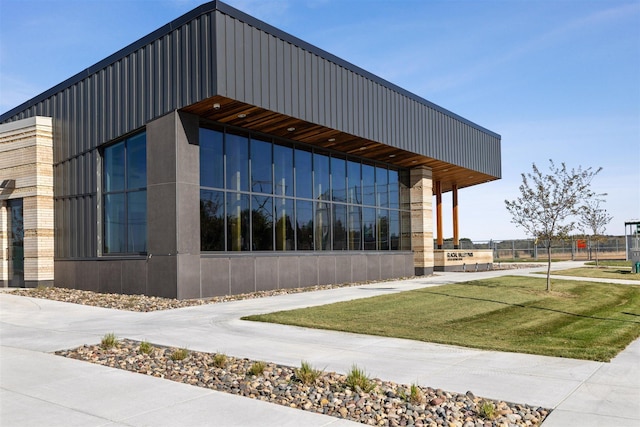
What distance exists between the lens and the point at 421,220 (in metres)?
27.4

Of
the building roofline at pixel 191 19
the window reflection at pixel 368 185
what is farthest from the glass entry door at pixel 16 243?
the window reflection at pixel 368 185

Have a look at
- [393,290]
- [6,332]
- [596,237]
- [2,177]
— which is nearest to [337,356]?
[6,332]

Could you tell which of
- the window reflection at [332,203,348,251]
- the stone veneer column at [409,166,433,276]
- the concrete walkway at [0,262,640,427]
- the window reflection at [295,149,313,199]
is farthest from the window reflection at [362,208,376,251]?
the concrete walkway at [0,262,640,427]

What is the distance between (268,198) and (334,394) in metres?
13.5

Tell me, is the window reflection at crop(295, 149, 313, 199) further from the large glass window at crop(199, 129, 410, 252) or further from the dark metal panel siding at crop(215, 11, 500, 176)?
the dark metal panel siding at crop(215, 11, 500, 176)

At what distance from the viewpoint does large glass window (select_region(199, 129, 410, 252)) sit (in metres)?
17.3

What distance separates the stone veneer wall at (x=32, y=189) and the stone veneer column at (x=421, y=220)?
55.0ft

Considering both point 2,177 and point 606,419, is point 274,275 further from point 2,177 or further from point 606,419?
point 606,419

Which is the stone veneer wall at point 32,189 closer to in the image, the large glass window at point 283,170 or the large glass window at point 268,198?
the large glass window at point 268,198

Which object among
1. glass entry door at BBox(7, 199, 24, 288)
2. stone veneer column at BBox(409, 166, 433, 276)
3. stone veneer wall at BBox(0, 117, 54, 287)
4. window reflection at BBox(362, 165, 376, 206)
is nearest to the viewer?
stone veneer wall at BBox(0, 117, 54, 287)

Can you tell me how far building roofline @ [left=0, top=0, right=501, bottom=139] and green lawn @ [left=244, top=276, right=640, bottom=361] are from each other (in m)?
8.58

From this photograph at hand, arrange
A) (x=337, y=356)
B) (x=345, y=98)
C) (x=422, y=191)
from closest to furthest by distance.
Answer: (x=337, y=356)
(x=345, y=98)
(x=422, y=191)

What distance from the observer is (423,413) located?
540cm

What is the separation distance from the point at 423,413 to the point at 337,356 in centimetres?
279
